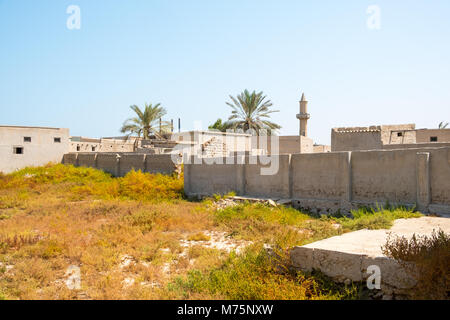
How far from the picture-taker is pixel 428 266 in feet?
13.4

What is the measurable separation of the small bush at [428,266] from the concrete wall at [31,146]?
27.7m

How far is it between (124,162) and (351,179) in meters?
15.2

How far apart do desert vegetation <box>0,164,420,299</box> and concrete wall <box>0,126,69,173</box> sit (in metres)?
11.9

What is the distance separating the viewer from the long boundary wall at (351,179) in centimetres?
927

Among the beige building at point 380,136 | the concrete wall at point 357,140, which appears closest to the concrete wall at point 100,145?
the beige building at point 380,136

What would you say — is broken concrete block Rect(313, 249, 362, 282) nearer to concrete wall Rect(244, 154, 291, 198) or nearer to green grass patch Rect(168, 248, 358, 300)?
green grass patch Rect(168, 248, 358, 300)

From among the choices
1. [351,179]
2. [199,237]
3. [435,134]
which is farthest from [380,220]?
[435,134]

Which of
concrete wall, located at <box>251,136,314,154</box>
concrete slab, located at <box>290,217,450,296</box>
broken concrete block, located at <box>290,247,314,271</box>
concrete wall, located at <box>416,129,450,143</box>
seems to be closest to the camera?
concrete slab, located at <box>290,217,450,296</box>

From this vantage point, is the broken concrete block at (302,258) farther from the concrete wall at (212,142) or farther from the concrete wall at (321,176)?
the concrete wall at (212,142)

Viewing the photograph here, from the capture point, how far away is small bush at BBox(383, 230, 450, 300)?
395 centimetres

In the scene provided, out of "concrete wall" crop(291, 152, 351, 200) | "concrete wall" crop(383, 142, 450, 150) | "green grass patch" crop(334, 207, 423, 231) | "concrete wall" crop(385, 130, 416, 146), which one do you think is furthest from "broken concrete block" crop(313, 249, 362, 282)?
"concrete wall" crop(385, 130, 416, 146)

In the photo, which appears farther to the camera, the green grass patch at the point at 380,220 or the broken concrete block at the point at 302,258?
the green grass patch at the point at 380,220

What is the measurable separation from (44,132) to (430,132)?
27.9m

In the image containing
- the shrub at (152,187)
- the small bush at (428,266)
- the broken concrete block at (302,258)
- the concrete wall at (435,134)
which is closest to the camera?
the small bush at (428,266)
